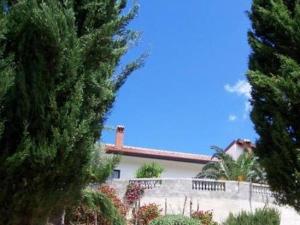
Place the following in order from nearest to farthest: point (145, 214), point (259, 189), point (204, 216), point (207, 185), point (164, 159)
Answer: point (145, 214), point (204, 216), point (207, 185), point (259, 189), point (164, 159)

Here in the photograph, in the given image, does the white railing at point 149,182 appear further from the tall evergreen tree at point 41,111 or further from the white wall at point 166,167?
the tall evergreen tree at point 41,111

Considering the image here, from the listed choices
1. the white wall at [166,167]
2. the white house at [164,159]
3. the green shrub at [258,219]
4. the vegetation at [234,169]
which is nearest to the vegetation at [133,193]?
the vegetation at [234,169]

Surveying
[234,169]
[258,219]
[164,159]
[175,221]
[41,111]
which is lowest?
[175,221]

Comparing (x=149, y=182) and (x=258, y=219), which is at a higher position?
(x=149, y=182)

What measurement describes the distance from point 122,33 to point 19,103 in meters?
2.20

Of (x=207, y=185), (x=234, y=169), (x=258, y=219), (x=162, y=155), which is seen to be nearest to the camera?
(x=258, y=219)

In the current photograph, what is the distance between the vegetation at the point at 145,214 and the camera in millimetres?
26234

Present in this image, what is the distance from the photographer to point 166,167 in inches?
1665

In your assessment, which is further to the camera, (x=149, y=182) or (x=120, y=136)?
(x=120, y=136)

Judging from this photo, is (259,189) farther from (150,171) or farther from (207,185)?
(150,171)

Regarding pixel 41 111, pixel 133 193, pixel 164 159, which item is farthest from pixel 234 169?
pixel 41 111

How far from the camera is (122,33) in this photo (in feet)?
28.1

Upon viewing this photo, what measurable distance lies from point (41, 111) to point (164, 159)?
35.2 meters

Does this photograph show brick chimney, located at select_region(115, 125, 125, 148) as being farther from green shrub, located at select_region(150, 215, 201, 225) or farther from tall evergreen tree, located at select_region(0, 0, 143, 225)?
tall evergreen tree, located at select_region(0, 0, 143, 225)
